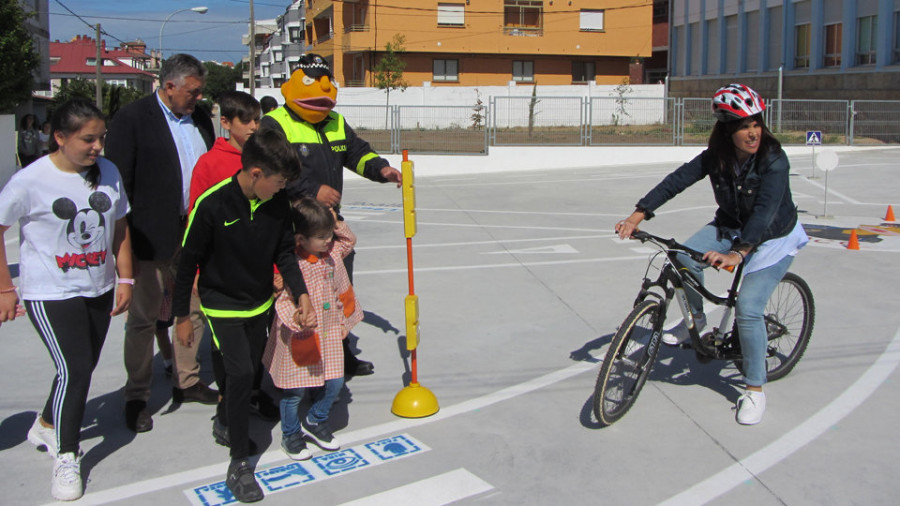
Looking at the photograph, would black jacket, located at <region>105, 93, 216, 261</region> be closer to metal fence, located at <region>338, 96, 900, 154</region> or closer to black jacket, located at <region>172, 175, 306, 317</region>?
black jacket, located at <region>172, 175, 306, 317</region>

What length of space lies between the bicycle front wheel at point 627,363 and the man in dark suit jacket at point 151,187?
2358 mm

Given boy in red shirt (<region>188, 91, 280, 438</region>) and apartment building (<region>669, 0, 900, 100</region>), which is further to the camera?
apartment building (<region>669, 0, 900, 100</region>)

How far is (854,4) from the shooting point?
33.9 m

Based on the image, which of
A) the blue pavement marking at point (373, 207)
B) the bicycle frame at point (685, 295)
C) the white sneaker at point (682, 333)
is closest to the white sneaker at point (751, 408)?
the bicycle frame at point (685, 295)

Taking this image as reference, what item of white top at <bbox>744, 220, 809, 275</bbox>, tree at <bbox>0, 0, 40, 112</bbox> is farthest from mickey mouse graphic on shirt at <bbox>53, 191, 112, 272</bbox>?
tree at <bbox>0, 0, 40, 112</bbox>

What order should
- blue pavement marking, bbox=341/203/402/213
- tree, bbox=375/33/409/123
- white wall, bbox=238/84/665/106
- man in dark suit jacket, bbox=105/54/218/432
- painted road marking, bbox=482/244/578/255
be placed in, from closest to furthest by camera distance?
man in dark suit jacket, bbox=105/54/218/432, painted road marking, bbox=482/244/578/255, blue pavement marking, bbox=341/203/402/213, tree, bbox=375/33/409/123, white wall, bbox=238/84/665/106

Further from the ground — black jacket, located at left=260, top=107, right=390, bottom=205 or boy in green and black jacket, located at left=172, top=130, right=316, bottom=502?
black jacket, located at left=260, top=107, right=390, bottom=205

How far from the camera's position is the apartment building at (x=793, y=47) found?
3247cm

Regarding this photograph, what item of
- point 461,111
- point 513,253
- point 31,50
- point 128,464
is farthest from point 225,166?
point 31,50

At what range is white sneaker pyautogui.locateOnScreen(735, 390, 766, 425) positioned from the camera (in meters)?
4.71

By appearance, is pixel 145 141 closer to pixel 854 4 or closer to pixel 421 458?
pixel 421 458

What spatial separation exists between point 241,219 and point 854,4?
36.2m

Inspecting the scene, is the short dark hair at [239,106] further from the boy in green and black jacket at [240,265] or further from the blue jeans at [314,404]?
the blue jeans at [314,404]

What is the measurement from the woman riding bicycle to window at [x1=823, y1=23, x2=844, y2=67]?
34632 mm
